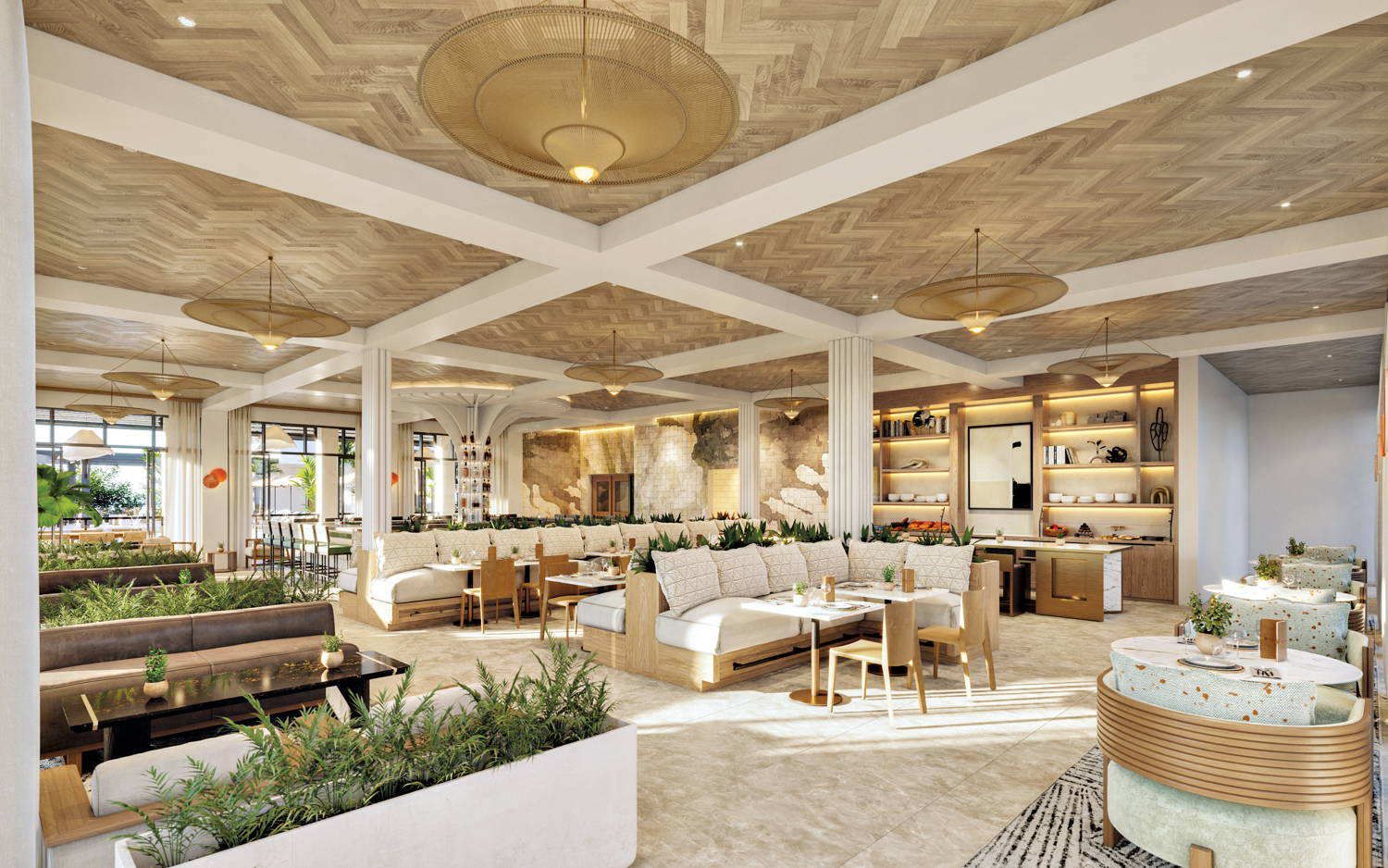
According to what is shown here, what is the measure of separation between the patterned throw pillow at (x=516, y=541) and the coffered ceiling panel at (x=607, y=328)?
105 inches

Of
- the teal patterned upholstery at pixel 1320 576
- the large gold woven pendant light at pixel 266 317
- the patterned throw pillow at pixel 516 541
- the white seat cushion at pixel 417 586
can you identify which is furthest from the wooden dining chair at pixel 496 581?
the teal patterned upholstery at pixel 1320 576

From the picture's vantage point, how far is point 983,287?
535 centimetres

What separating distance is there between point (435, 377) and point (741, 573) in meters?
8.68

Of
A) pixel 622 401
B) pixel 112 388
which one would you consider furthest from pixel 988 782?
pixel 112 388

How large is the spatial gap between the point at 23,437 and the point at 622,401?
14.9 meters

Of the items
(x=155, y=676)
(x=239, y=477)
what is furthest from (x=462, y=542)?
(x=239, y=477)

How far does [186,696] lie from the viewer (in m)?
3.62

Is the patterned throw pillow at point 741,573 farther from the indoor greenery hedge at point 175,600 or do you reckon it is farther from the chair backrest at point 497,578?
the indoor greenery hedge at point 175,600

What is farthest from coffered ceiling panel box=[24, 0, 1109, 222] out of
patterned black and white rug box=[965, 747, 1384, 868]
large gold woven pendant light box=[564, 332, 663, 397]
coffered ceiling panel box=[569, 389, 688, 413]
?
coffered ceiling panel box=[569, 389, 688, 413]

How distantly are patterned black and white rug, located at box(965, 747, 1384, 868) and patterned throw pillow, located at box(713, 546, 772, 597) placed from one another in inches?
129

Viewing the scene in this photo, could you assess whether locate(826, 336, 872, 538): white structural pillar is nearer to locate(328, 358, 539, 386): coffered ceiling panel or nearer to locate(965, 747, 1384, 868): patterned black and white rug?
locate(965, 747, 1384, 868): patterned black and white rug

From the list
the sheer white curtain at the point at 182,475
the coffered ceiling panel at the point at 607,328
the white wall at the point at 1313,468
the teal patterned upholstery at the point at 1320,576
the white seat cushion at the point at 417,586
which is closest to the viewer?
the teal patterned upholstery at the point at 1320,576

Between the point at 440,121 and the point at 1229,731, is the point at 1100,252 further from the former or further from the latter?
the point at 440,121

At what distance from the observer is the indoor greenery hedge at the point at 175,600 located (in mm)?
5152
